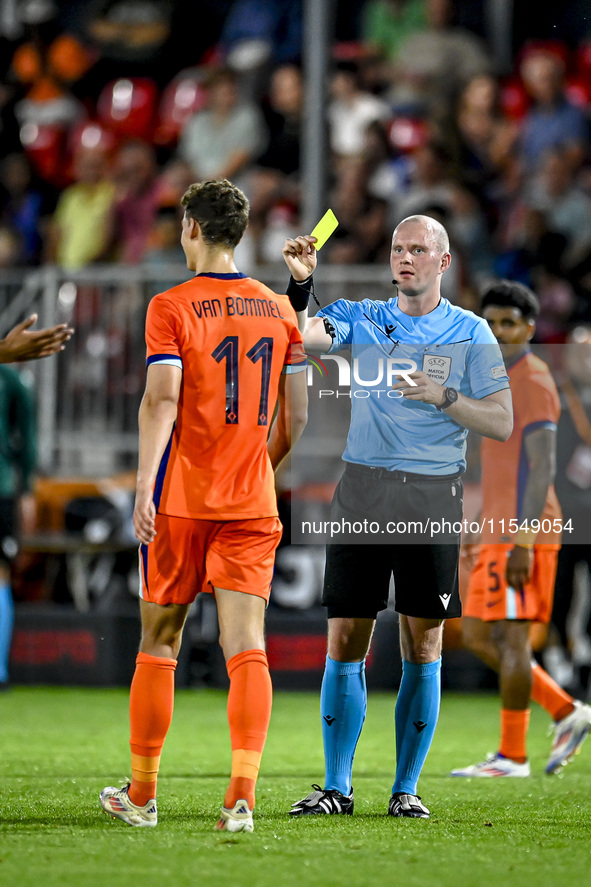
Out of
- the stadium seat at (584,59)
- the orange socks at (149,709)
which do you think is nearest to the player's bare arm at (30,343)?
the orange socks at (149,709)

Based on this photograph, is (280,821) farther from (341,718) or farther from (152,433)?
(152,433)

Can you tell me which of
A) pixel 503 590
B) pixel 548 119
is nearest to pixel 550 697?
pixel 503 590

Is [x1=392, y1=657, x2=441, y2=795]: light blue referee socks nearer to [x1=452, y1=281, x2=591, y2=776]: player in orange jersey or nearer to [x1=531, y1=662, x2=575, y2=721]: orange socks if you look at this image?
[x1=452, y1=281, x2=591, y2=776]: player in orange jersey

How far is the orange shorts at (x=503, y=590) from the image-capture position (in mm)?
6875

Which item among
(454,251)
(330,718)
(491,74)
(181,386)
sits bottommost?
(330,718)

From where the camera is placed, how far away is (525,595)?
689 centimetres

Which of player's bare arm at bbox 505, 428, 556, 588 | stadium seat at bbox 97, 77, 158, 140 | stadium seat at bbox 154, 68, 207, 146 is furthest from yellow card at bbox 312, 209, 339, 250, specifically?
stadium seat at bbox 97, 77, 158, 140

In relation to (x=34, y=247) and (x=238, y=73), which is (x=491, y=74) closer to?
(x=238, y=73)

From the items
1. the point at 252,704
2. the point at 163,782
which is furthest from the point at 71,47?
the point at 252,704

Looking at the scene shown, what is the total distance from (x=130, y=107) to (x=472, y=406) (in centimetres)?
1070

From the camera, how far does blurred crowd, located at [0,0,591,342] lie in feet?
40.1

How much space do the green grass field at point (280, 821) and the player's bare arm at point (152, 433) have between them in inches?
42.1

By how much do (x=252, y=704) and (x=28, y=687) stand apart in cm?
646

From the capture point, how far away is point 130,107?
15195 mm
